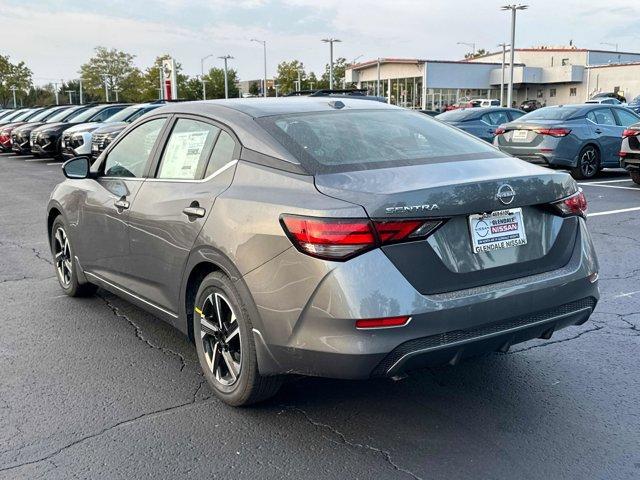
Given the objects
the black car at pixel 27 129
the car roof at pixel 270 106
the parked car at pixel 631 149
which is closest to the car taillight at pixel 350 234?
the car roof at pixel 270 106

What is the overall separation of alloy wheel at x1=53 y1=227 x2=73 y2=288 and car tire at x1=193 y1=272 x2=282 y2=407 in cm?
228

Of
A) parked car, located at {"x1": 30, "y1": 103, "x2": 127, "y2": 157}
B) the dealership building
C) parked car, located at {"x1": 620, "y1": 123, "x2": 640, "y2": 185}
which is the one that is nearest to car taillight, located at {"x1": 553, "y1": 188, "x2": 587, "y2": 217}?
parked car, located at {"x1": 620, "y1": 123, "x2": 640, "y2": 185}

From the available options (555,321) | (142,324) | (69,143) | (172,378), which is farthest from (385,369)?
(69,143)

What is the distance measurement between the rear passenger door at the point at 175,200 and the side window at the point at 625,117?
41.1 feet

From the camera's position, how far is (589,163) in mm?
13555

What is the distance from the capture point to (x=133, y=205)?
4.27 meters

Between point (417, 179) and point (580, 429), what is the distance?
1472 mm

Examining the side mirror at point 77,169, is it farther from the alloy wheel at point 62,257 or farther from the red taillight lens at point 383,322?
the red taillight lens at point 383,322

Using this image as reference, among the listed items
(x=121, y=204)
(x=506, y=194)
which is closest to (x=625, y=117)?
(x=506, y=194)

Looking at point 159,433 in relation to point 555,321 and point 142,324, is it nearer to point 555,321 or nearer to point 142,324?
point 142,324

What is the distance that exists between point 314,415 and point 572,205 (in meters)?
1.72

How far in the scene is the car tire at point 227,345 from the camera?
3.30 m

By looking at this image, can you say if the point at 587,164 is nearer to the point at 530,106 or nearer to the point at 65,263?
the point at 65,263

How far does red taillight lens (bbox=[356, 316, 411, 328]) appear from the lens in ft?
9.41
